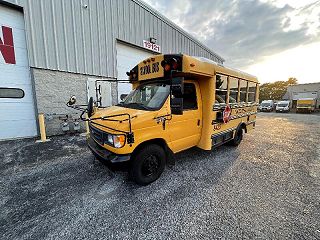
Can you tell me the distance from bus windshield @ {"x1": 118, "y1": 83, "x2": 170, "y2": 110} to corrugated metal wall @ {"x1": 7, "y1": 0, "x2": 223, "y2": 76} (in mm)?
5388

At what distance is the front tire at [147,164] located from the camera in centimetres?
313

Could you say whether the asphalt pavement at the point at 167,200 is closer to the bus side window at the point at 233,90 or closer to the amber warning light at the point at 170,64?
the bus side window at the point at 233,90

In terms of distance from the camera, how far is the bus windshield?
3440mm

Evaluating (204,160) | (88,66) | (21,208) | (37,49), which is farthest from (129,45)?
(21,208)

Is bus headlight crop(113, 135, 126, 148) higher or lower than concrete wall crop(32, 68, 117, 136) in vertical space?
lower

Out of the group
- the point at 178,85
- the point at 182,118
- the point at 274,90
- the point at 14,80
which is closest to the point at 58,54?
the point at 14,80

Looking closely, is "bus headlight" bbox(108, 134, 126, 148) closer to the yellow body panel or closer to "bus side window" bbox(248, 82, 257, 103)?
the yellow body panel

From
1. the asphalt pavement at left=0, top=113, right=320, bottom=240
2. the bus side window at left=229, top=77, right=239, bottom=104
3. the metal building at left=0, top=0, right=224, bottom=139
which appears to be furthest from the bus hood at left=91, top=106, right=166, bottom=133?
the metal building at left=0, top=0, right=224, bottom=139

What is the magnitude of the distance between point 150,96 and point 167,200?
2.23 m

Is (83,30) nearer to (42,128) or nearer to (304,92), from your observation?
(42,128)

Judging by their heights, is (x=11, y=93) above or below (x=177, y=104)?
above

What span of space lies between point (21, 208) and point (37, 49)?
660 centimetres

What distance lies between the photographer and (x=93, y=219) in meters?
2.48

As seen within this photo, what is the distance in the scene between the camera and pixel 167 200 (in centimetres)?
293
